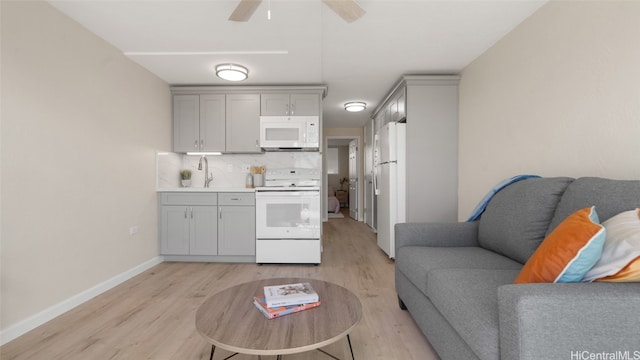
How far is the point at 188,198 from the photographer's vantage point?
141 inches

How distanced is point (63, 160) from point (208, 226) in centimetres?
161

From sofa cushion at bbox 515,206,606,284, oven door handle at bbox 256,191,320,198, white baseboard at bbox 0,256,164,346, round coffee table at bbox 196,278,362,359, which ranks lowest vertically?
white baseboard at bbox 0,256,164,346

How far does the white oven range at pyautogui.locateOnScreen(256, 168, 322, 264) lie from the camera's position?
3438mm

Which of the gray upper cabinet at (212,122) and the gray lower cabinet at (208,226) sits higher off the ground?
the gray upper cabinet at (212,122)

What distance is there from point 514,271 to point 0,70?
10.7 feet

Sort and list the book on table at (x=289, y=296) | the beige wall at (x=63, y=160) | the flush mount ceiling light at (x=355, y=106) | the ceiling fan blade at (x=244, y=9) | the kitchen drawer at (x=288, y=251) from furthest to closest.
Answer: the flush mount ceiling light at (x=355, y=106) → the kitchen drawer at (x=288, y=251) → the beige wall at (x=63, y=160) → the ceiling fan blade at (x=244, y=9) → the book on table at (x=289, y=296)

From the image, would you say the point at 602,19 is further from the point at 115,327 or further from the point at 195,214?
the point at 195,214

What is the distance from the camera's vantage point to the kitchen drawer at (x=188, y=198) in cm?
357

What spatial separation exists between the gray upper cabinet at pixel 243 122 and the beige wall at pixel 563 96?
2.64 metres

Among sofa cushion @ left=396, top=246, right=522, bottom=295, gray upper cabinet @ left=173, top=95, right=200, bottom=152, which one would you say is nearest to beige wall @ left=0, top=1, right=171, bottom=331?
gray upper cabinet @ left=173, top=95, right=200, bottom=152

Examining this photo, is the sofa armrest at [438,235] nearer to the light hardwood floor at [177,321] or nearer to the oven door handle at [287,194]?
the light hardwood floor at [177,321]

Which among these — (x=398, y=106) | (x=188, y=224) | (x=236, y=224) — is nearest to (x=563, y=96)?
(x=398, y=106)

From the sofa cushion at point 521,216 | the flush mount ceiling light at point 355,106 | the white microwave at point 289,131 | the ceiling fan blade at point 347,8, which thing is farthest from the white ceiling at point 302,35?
the sofa cushion at point 521,216

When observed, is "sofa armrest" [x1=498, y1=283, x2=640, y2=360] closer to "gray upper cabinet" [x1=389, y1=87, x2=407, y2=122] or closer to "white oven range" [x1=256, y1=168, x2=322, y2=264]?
"white oven range" [x1=256, y1=168, x2=322, y2=264]
